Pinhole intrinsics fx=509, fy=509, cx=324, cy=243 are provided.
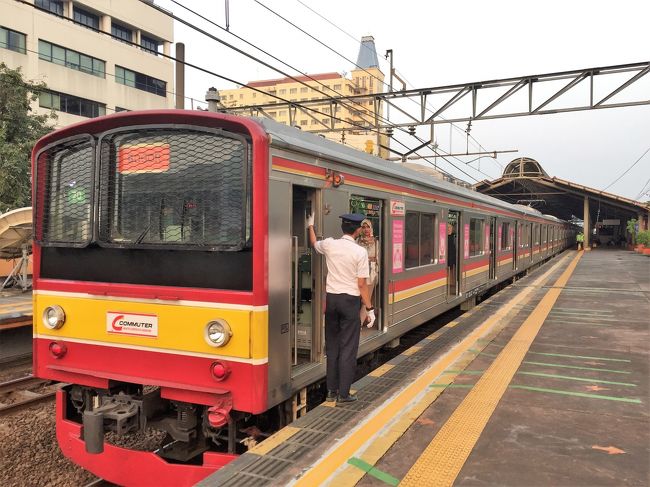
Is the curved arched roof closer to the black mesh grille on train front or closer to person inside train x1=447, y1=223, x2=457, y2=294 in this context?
person inside train x1=447, y1=223, x2=457, y2=294

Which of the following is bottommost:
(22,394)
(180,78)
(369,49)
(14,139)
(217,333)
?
(22,394)

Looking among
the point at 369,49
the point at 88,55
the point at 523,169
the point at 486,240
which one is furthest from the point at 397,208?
the point at 523,169

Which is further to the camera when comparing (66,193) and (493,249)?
(493,249)

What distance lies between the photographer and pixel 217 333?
3582 millimetres

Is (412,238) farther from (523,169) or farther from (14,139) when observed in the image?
(523,169)

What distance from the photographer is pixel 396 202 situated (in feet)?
20.3

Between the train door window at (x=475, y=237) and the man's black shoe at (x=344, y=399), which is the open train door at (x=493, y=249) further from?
the man's black shoe at (x=344, y=399)

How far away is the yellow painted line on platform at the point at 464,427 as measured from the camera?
3.18m

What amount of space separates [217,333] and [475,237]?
8.10 meters

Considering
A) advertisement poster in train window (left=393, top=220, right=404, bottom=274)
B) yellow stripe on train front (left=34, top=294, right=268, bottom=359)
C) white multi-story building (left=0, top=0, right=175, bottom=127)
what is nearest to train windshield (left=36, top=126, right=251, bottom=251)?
yellow stripe on train front (left=34, top=294, right=268, bottom=359)

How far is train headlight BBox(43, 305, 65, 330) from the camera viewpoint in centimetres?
412

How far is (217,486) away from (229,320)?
1.05 meters

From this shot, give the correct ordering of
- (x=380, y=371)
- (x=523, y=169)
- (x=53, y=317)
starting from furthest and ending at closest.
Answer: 1. (x=523, y=169)
2. (x=380, y=371)
3. (x=53, y=317)

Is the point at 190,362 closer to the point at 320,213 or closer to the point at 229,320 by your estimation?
the point at 229,320
